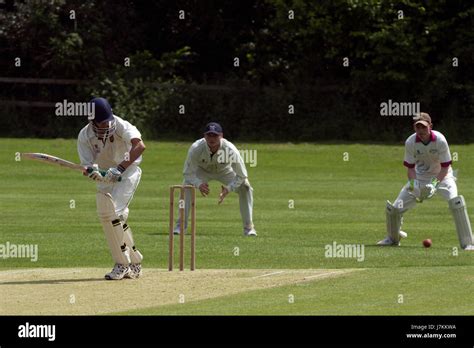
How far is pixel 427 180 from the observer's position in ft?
65.4

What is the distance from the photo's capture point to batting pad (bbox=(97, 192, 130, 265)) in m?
15.5

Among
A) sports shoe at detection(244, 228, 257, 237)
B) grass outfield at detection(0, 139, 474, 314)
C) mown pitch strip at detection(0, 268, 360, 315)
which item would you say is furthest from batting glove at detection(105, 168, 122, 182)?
sports shoe at detection(244, 228, 257, 237)

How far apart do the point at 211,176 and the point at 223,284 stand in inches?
281

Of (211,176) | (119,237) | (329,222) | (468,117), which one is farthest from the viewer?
(468,117)

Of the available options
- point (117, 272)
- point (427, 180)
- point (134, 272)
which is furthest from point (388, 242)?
point (117, 272)

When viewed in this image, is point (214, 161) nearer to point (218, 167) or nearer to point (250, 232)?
point (218, 167)

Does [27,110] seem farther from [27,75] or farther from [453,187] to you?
[453,187]

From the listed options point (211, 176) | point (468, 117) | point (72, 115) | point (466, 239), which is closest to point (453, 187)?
point (466, 239)

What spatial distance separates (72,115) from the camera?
142ft

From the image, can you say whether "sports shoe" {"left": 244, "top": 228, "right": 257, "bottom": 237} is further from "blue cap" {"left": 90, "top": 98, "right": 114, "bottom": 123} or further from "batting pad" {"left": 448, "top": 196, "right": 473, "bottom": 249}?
"blue cap" {"left": 90, "top": 98, "right": 114, "bottom": 123}

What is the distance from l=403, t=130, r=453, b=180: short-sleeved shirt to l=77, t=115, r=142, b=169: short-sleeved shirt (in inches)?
217

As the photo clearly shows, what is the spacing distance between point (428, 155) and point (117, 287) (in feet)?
21.3
